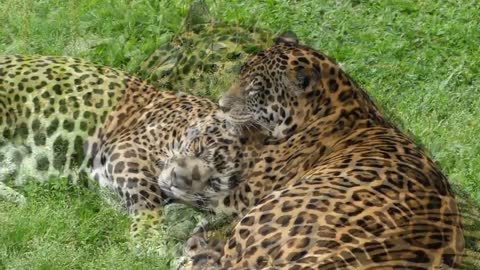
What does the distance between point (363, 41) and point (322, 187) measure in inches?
216

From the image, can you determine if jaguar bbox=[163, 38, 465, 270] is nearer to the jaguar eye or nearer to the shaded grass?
the jaguar eye

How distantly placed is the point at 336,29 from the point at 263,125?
13.1 ft

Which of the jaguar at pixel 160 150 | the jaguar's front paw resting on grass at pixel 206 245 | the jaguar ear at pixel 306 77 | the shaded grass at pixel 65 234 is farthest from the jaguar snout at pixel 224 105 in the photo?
the shaded grass at pixel 65 234

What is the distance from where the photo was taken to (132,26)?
12.2 metres

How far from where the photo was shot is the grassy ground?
10195mm

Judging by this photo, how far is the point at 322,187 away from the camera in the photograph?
6.90 metres

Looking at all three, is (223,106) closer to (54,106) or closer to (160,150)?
(160,150)

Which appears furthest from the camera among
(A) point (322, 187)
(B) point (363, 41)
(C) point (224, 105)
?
(B) point (363, 41)

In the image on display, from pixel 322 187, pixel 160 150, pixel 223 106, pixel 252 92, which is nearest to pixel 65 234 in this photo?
pixel 160 150

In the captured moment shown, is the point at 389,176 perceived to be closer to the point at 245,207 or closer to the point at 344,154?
the point at 344,154

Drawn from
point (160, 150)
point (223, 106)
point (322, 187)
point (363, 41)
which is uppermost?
point (322, 187)

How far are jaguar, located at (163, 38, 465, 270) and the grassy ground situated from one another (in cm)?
139

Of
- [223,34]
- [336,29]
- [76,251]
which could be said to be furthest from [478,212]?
[336,29]

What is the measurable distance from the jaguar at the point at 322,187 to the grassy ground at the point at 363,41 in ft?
4.55
